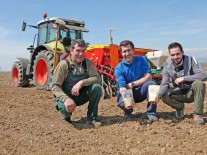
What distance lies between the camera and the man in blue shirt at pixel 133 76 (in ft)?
13.2

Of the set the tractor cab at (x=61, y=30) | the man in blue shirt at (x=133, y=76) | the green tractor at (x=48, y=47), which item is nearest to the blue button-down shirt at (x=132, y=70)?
the man in blue shirt at (x=133, y=76)

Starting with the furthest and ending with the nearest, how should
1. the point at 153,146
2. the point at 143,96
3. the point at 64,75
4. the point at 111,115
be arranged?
1. the point at 111,115
2. the point at 143,96
3. the point at 64,75
4. the point at 153,146

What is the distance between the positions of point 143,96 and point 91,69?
838 millimetres

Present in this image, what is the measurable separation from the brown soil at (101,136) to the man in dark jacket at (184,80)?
289 millimetres

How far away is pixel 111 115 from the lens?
15.6 feet

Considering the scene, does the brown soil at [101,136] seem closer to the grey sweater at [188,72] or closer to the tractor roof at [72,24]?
the grey sweater at [188,72]

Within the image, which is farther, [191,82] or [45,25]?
[45,25]

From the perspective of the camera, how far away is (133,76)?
4129 mm

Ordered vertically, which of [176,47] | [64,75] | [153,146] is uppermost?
[176,47]

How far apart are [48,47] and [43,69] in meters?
0.78

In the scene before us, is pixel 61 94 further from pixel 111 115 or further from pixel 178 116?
pixel 178 116

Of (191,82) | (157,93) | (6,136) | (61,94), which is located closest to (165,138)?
(157,93)

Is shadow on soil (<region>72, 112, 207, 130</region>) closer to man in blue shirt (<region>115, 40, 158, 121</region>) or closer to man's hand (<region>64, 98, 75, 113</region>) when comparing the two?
man in blue shirt (<region>115, 40, 158, 121</region>)

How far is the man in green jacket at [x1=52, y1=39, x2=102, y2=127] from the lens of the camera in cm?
378
